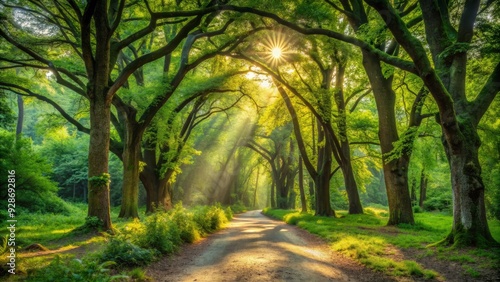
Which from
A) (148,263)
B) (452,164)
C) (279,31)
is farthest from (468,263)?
(279,31)

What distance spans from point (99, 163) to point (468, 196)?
33.3 feet

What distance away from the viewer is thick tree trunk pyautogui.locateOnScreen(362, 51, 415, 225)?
12492mm

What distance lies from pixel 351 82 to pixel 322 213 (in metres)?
8.85

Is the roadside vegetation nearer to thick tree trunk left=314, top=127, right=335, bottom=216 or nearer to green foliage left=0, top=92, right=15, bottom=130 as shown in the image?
green foliage left=0, top=92, right=15, bottom=130

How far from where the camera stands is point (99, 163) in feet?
30.5

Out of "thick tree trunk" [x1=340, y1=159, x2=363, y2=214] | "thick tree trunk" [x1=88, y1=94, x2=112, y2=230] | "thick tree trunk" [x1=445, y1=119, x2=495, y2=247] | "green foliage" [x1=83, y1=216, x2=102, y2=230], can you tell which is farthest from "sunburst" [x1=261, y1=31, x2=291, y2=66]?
"green foliage" [x1=83, y1=216, x2=102, y2=230]

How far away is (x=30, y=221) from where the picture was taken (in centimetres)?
1530

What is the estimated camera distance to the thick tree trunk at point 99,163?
9.17 meters

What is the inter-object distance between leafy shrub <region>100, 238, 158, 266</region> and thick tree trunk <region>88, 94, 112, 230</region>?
10.9 ft

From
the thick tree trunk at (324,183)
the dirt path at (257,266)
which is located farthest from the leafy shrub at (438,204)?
the dirt path at (257,266)

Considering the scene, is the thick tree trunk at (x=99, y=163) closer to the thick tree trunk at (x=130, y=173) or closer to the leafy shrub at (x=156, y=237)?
the leafy shrub at (x=156, y=237)

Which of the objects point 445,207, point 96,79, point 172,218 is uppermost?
point 96,79

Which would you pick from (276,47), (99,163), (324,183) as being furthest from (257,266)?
(324,183)

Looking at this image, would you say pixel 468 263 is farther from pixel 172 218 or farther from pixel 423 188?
pixel 423 188
